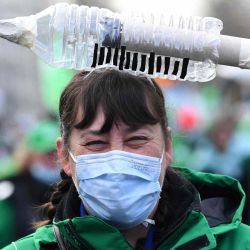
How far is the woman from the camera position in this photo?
2115 millimetres

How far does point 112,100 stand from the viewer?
7.11 ft

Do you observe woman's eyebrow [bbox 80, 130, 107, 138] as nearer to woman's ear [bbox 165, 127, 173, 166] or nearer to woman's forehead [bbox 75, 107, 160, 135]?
woman's forehead [bbox 75, 107, 160, 135]

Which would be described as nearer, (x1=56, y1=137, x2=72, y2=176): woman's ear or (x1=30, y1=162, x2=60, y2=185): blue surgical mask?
(x1=56, y1=137, x2=72, y2=176): woman's ear

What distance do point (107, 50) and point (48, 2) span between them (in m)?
3.37

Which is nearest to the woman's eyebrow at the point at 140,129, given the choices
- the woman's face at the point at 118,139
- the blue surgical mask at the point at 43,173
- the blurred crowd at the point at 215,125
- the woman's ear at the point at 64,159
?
the woman's face at the point at 118,139

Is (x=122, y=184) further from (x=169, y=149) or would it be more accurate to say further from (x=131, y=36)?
(x=131, y=36)

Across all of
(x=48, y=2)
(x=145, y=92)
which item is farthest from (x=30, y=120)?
(x=145, y=92)

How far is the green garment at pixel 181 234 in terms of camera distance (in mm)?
2102

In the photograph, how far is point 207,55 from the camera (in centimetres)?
188

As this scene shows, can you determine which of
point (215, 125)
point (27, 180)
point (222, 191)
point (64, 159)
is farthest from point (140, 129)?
point (215, 125)

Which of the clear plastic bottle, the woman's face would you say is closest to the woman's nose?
the woman's face

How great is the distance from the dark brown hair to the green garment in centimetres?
28

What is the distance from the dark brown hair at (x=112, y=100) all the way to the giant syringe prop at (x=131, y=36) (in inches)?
10.5

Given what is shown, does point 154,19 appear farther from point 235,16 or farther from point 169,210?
point 235,16
